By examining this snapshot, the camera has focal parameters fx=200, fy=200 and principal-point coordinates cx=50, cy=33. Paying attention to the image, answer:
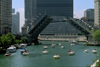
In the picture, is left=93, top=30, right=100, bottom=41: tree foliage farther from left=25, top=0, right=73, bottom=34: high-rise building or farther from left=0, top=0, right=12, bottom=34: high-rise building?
left=25, top=0, right=73, bottom=34: high-rise building

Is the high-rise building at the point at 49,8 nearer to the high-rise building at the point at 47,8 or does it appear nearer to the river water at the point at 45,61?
the high-rise building at the point at 47,8

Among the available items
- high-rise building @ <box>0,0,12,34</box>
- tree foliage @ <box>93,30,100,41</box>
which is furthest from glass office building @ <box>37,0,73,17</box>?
tree foliage @ <box>93,30,100,41</box>

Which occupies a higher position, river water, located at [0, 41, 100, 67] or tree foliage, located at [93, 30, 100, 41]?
tree foliage, located at [93, 30, 100, 41]

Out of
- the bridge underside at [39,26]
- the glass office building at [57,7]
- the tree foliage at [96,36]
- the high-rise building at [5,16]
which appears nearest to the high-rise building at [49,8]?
→ the glass office building at [57,7]

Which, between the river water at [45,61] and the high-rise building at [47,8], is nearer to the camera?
the river water at [45,61]

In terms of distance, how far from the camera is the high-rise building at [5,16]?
9525 centimetres

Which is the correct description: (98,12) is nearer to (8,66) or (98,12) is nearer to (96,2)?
(96,2)

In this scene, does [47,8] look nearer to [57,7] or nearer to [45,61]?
[57,7]

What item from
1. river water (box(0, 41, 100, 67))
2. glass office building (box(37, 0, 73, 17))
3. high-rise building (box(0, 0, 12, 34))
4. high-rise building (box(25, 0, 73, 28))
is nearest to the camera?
river water (box(0, 41, 100, 67))

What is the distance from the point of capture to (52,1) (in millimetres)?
165000

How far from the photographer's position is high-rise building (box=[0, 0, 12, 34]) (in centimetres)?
9525

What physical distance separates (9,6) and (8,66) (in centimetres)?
7491

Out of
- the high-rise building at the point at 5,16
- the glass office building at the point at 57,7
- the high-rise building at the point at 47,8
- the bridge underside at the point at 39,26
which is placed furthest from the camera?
the glass office building at the point at 57,7

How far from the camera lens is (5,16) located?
329 feet
